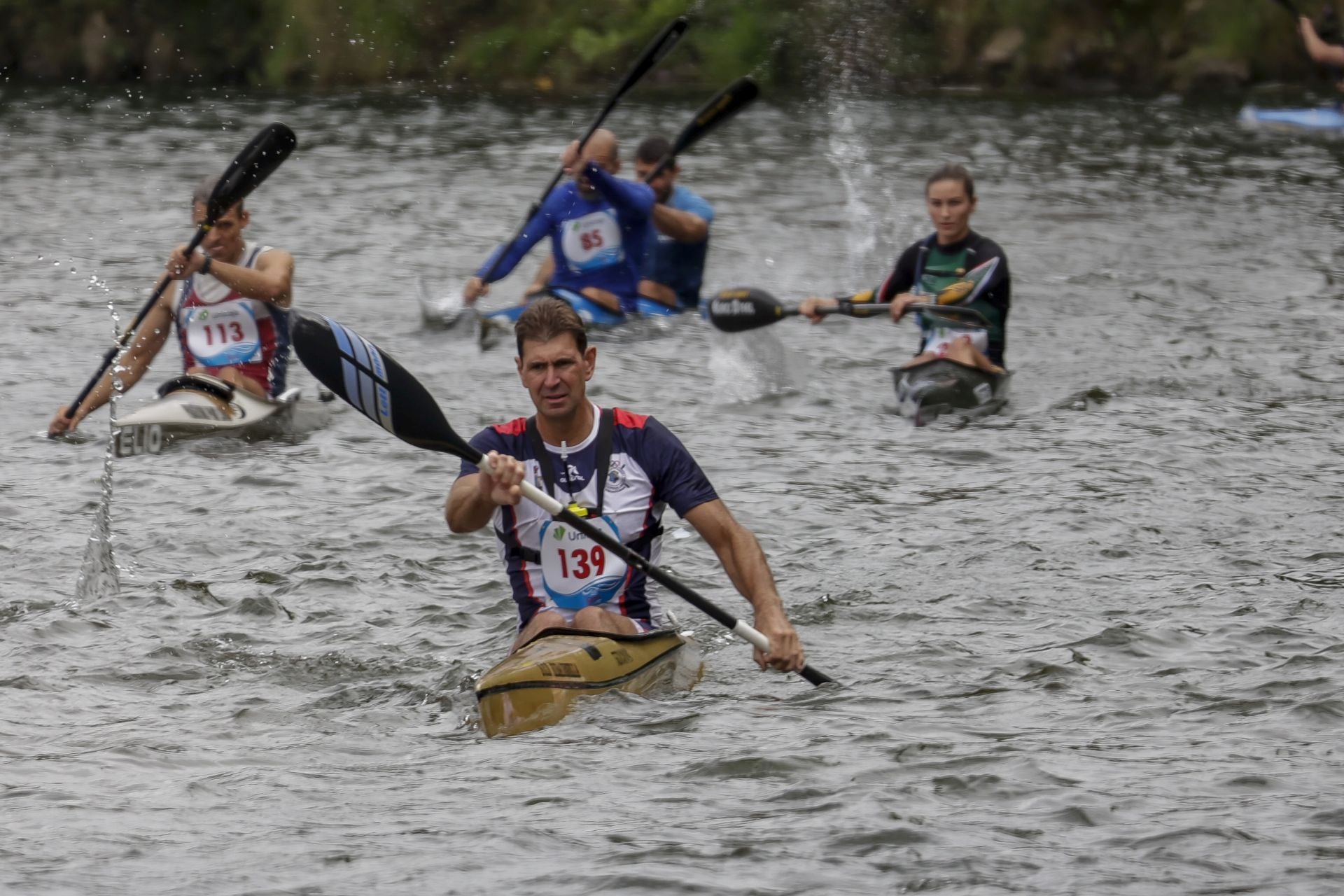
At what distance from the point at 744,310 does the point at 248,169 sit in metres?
3.53

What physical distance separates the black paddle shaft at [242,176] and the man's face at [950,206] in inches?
138

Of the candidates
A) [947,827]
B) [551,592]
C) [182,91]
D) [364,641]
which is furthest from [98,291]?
[182,91]

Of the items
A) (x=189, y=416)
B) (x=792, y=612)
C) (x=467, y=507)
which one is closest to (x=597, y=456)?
(x=467, y=507)

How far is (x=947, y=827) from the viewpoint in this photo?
5098 mm

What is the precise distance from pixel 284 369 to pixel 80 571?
2703 millimetres

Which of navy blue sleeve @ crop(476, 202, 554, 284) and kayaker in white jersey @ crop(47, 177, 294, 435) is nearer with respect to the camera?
kayaker in white jersey @ crop(47, 177, 294, 435)

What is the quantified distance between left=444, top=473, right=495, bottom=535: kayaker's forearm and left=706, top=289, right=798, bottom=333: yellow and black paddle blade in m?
5.95

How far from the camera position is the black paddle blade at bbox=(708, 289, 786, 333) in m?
11.8

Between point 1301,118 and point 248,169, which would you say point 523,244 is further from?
point 1301,118

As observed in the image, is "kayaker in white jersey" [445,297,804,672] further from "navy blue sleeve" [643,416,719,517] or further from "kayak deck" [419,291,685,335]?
"kayak deck" [419,291,685,335]

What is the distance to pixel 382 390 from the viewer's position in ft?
20.5

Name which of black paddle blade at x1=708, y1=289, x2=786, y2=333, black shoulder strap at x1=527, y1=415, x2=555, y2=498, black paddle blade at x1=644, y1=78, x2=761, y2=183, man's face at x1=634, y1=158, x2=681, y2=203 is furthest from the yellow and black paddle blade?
black shoulder strap at x1=527, y1=415, x2=555, y2=498

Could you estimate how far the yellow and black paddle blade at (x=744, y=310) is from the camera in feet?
38.7

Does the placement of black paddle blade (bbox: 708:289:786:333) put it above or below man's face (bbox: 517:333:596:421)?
below
